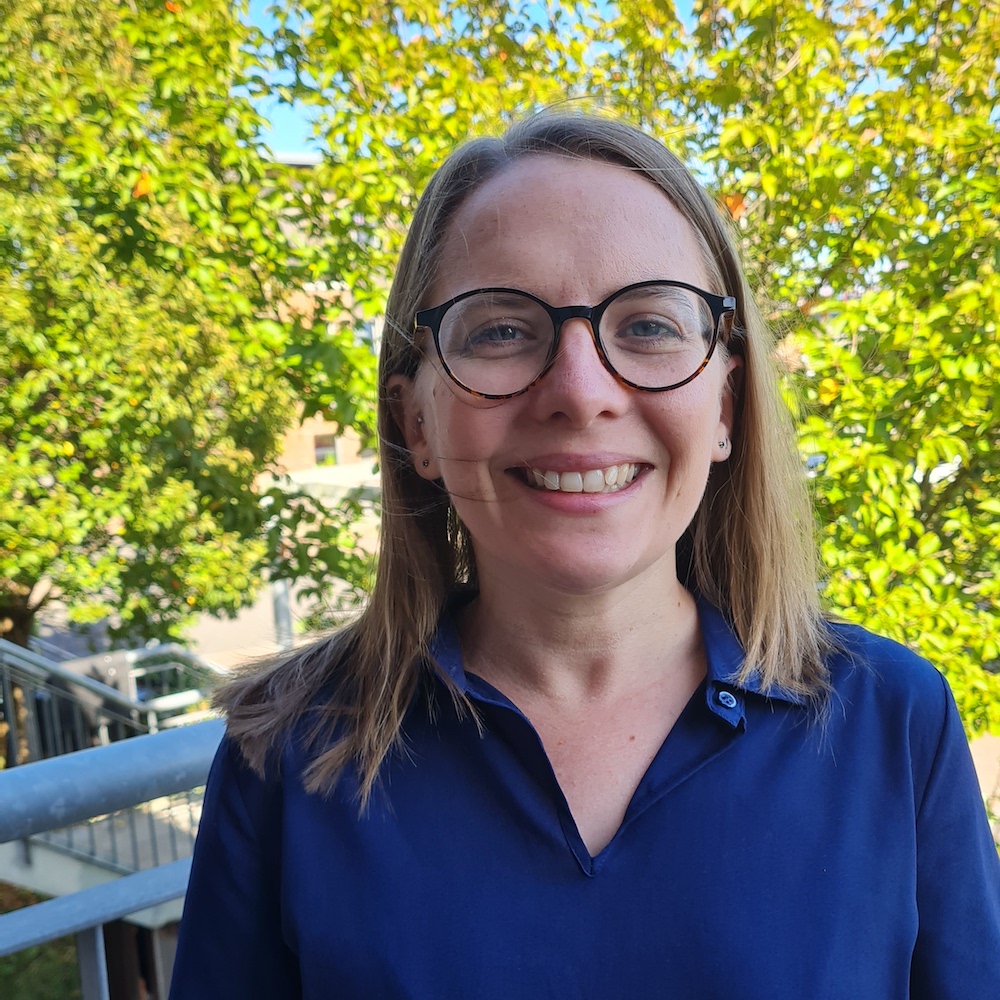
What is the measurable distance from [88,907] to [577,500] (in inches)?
44.9

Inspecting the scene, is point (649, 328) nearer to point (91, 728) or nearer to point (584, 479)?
point (584, 479)

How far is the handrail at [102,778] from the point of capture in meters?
1.32

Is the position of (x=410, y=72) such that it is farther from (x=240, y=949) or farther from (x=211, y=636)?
(x=211, y=636)

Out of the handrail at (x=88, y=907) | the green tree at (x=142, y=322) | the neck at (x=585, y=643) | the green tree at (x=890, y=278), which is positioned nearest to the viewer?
the neck at (x=585, y=643)

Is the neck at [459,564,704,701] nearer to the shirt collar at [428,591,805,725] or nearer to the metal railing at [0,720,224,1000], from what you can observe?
the shirt collar at [428,591,805,725]

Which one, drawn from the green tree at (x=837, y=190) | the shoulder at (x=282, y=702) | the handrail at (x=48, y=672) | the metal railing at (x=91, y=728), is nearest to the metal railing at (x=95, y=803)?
the shoulder at (x=282, y=702)

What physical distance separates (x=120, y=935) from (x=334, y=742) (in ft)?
5.74

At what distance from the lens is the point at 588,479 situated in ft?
3.71

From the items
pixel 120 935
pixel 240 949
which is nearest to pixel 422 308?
pixel 240 949

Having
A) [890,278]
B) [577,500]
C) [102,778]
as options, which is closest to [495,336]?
[577,500]

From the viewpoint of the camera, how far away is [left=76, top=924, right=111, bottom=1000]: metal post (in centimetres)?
153

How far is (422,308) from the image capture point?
1322 mm

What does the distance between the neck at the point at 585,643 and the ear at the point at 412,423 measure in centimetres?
21

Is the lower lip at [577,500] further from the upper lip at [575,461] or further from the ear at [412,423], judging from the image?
the ear at [412,423]
